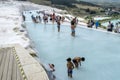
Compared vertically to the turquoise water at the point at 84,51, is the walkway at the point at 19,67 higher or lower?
higher

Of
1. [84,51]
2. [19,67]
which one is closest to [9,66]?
[19,67]

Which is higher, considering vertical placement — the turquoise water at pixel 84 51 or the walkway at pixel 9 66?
the walkway at pixel 9 66

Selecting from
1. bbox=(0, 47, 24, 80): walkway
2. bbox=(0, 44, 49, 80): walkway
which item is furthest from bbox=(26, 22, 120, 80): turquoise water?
bbox=(0, 47, 24, 80): walkway

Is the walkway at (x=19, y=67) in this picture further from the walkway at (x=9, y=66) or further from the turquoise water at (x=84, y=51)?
the turquoise water at (x=84, y=51)

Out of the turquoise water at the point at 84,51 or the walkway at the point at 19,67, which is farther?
the turquoise water at the point at 84,51

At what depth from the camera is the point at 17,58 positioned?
10.1m

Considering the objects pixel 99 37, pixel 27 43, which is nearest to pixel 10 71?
pixel 27 43

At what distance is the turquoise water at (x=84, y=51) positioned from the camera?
11632 millimetres

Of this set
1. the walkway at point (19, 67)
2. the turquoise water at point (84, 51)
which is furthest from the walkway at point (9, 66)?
the turquoise water at point (84, 51)

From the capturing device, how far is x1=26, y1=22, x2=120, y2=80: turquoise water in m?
11.6

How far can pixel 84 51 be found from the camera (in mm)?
15273

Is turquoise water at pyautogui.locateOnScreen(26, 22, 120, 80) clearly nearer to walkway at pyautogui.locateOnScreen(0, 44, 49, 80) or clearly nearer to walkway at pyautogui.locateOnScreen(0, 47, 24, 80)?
walkway at pyautogui.locateOnScreen(0, 44, 49, 80)

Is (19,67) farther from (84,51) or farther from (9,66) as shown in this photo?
(84,51)

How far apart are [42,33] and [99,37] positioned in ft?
17.6
